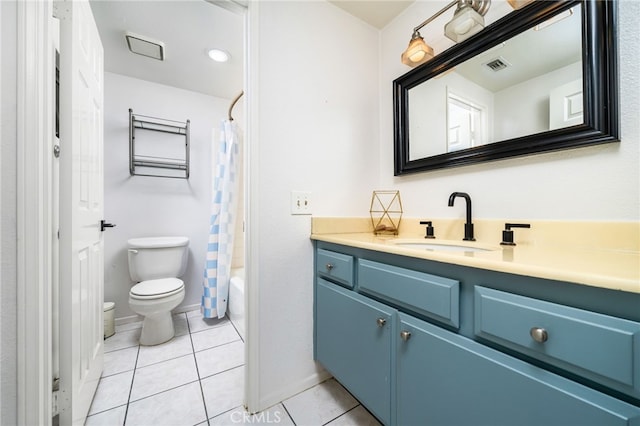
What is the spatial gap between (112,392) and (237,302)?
85 cm

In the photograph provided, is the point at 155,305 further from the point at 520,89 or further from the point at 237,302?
the point at 520,89

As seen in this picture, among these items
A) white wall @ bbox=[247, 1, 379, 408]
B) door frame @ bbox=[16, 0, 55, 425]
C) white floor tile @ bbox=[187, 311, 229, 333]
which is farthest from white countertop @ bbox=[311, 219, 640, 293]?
white floor tile @ bbox=[187, 311, 229, 333]

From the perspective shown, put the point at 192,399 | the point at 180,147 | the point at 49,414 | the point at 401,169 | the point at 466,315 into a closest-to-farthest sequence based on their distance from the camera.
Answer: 1. the point at 466,315
2. the point at 49,414
3. the point at 192,399
4. the point at 401,169
5. the point at 180,147

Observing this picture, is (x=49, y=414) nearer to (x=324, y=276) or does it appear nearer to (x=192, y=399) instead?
(x=192, y=399)

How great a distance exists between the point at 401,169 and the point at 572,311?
108 cm

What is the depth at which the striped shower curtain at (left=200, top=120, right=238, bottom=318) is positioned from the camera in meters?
2.02

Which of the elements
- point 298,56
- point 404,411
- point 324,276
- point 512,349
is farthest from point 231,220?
point 512,349

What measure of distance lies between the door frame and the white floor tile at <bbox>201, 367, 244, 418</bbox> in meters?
0.61

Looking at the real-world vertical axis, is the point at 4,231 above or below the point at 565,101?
below

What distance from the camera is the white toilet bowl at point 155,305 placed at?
5.28ft

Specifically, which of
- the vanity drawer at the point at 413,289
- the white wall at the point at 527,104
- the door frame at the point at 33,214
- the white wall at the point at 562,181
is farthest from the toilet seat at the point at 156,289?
the white wall at the point at 527,104

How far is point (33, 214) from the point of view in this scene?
722 mm

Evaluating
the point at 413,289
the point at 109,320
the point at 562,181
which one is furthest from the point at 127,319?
the point at 562,181

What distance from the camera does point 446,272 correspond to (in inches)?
27.0
